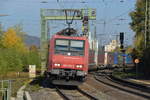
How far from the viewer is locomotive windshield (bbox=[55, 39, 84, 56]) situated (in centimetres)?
2125

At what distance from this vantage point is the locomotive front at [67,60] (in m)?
20.6

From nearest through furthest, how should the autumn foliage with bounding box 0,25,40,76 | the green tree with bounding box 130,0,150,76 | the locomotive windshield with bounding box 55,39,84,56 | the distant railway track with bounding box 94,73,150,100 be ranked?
the distant railway track with bounding box 94,73,150,100 → the locomotive windshield with bounding box 55,39,84,56 → the autumn foliage with bounding box 0,25,40,76 → the green tree with bounding box 130,0,150,76

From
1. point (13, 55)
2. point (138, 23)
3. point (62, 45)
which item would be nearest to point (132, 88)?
point (62, 45)

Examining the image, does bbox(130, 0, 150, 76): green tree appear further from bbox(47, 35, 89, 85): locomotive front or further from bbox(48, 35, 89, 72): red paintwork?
bbox(48, 35, 89, 72): red paintwork

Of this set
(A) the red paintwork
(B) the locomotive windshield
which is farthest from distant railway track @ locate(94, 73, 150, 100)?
(B) the locomotive windshield

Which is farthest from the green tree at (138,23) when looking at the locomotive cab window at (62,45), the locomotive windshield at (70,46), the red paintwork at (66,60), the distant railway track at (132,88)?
the red paintwork at (66,60)

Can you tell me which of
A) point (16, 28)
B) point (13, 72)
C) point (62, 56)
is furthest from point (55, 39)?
point (16, 28)

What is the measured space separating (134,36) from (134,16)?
296 cm

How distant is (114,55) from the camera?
68500 mm

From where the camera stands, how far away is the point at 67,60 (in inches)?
819

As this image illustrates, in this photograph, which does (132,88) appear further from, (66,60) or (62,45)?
(62,45)

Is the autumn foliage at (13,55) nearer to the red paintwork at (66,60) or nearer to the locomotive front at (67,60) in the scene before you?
the locomotive front at (67,60)

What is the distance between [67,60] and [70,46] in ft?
3.21

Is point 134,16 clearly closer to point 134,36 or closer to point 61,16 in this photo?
point 134,36
